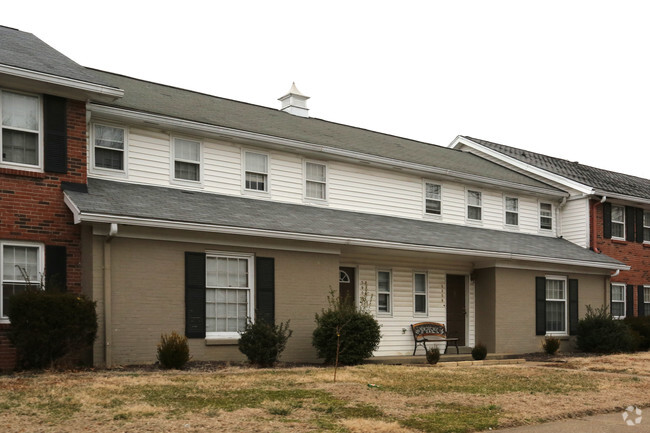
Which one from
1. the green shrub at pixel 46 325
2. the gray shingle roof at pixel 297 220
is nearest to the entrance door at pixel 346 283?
the gray shingle roof at pixel 297 220

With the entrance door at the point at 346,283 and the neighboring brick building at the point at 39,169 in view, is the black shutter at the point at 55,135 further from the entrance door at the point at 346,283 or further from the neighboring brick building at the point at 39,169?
the entrance door at the point at 346,283

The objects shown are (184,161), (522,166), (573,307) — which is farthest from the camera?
(522,166)

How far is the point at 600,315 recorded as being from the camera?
21.5 m

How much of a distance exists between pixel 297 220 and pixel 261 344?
373 cm

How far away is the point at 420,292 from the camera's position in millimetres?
19891

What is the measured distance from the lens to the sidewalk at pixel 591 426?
26.1 ft

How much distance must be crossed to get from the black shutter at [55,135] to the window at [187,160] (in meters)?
3.28

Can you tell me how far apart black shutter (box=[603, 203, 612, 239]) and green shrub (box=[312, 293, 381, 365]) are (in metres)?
13.0

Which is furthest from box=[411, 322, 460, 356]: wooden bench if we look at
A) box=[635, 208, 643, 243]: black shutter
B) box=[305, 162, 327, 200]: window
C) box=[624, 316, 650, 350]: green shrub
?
box=[635, 208, 643, 243]: black shutter

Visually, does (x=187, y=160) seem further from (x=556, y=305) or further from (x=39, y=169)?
(x=556, y=305)

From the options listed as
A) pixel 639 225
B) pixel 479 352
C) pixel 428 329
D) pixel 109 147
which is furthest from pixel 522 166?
pixel 109 147

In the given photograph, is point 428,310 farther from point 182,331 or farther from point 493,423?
point 493,423

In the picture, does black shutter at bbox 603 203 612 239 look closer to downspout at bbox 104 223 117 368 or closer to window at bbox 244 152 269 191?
window at bbox 244 152 269 191

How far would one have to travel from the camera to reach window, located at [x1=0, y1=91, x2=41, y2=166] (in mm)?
13570
